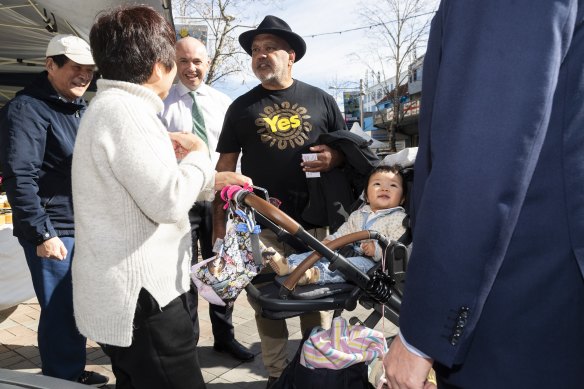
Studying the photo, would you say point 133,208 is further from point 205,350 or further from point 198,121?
point 205,350

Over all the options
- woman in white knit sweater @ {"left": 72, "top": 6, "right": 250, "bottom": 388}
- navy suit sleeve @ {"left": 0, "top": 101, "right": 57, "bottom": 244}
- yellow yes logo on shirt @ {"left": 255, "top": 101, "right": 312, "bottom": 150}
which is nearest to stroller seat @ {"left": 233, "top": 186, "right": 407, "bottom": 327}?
woman in white knit sweater @ {"left": 72, "top": 6, "right": 250, "bottom": 388}

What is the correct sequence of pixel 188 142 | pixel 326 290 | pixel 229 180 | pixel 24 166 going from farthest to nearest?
pixel 24 166
pixel 326 290
pixel 229 180
pixel 188 142

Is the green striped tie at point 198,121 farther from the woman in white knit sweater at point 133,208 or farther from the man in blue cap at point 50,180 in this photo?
the woman in white knit sweater at point 133,208

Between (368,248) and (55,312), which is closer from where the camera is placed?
(368,248)

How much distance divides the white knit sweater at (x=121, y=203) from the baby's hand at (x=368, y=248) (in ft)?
4.25

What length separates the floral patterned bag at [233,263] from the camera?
1.94 m

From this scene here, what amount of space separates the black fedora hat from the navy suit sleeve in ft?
4.99

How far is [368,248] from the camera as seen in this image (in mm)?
2535

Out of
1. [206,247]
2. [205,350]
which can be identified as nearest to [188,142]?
[206,247]

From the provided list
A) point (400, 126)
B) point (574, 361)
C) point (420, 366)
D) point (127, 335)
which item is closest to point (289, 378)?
point (127, 335)

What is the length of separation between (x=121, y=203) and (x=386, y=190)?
1709 millimetres

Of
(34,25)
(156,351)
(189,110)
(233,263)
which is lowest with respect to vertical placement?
(156,351)

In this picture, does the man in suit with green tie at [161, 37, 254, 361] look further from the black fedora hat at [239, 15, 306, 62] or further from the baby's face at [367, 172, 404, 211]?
the baby's face at [367, 172, 404, 211]

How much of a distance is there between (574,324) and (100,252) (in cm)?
138
